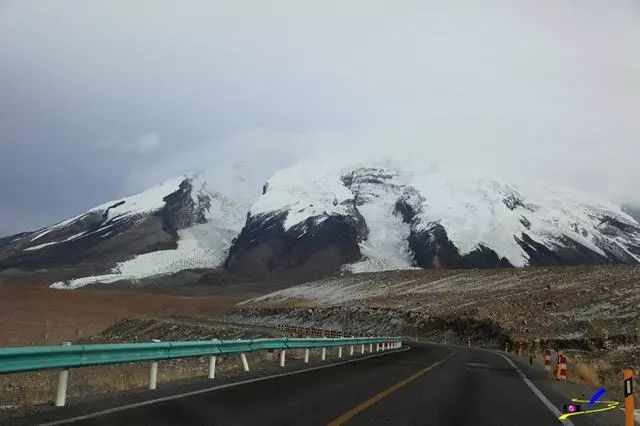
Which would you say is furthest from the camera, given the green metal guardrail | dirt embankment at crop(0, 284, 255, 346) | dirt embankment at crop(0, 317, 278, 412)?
dirt embankment at crop(0, 284, 255, 346)

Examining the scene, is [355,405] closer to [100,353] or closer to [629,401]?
[629,401]

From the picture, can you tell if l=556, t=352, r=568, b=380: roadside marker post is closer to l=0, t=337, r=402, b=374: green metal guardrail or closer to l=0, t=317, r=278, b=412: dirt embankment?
l=0, t=317, r=278, b=412: dirt embankment

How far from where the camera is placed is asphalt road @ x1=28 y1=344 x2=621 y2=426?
977 cm

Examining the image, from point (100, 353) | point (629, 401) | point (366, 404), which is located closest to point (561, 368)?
point (366, 404)

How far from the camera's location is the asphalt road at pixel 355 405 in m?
9.77

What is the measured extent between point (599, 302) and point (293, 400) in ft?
151

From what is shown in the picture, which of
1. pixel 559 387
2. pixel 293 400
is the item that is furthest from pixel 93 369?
pixel 559 387

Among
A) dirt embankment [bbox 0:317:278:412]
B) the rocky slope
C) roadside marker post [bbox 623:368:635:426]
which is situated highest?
the rocky slope

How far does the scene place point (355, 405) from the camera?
11.7 meters

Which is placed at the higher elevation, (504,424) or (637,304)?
(637,304)

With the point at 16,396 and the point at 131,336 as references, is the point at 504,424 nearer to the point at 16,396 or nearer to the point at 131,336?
the point at 16,396

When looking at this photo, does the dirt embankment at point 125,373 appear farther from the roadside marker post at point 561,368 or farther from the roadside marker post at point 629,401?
the roadside marker post at point 561,368

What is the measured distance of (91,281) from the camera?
625 ft

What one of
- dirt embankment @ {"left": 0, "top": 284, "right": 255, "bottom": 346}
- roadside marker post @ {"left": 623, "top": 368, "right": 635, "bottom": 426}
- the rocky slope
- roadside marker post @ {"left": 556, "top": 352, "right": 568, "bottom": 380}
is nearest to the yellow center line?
roadside marker post @ {"left": 623, "top": 368, "right": 635, "bottom": 426}
